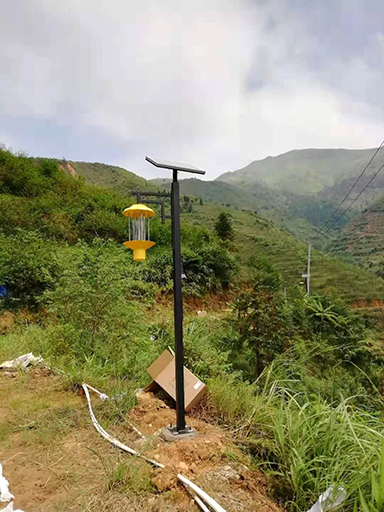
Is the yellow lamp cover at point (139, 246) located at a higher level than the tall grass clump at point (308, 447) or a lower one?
higher

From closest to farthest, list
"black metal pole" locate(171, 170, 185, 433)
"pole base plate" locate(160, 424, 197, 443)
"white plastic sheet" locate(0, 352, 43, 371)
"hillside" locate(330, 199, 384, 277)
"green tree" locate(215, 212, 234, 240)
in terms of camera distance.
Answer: "pole base plate" locate(160, 424, 197, 443)
"black metal pole" locate(171, 170, 185, 433)
"white plastic sheet" locate(0, 352, 43, 371)
"green tree" locate(215, 212, 234, 240)
"hillside" locate(330, 199, 384, 277)

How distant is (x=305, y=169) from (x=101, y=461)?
579ft

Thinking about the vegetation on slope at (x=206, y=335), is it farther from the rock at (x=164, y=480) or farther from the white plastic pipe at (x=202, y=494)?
the rock at (x=164, y=480)

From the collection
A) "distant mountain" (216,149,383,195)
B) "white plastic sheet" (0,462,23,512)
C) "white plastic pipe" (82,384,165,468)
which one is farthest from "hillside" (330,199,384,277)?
"distant mountain" (216,149,383,195)

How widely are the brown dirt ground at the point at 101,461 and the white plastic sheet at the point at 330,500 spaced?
0.26 metres

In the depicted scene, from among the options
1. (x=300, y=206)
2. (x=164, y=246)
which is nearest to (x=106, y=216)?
(x=164, y=246)

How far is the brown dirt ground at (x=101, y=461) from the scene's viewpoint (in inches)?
64.1

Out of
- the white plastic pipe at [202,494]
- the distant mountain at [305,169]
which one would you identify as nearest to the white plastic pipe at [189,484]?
the white plastic pipe at [202,494]

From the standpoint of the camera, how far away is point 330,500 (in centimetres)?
154

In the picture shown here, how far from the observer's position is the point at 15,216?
10328 millimetres

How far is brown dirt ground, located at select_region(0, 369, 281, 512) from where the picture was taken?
1627mm

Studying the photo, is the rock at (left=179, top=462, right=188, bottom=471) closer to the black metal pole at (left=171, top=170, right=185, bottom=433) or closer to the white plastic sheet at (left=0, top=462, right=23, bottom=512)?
the black metal pole at (left=171, top=170, right=185, bottom=433)

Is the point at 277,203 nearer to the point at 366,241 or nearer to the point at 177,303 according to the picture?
the point at 366,241

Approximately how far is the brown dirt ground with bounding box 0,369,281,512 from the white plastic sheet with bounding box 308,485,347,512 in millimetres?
261
